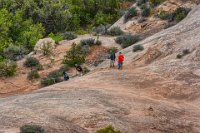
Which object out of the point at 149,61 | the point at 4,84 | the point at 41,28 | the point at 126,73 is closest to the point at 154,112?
the point at 126,73

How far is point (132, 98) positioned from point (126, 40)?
1695cm

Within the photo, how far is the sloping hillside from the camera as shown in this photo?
1811 cm

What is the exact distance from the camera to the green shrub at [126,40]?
38.4 meters

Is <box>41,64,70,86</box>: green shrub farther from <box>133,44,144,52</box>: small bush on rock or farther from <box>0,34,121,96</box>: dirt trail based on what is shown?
<box>133,44,144,52</box>: small bush on rock

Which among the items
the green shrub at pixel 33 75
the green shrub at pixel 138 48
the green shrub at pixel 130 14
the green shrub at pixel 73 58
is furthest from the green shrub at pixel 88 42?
the green shrub at pixel 130 14

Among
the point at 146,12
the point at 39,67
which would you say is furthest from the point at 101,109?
the point at 146,12

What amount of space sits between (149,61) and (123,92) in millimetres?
7975

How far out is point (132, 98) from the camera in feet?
72.9

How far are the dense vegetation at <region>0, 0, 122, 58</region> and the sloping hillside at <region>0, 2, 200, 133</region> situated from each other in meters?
13.9

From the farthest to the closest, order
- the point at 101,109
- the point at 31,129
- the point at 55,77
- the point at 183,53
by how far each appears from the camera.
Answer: the point at 55,77, the point at 183,53, the point at 101,109, the point at 31,129

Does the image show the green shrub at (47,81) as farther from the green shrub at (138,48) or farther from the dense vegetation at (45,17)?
the dense vegetation at (45,17)

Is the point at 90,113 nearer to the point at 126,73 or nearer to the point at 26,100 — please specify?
the point at 26,100

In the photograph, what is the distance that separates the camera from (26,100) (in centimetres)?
2072

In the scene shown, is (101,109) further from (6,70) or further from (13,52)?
(13,52)
